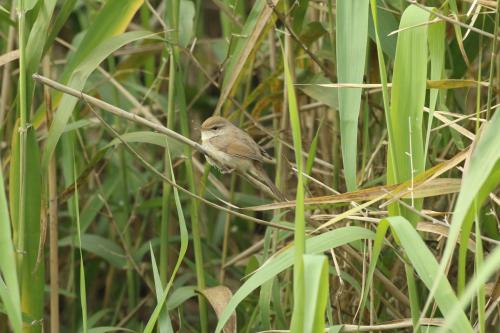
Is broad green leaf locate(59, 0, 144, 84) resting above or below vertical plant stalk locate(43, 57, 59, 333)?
above

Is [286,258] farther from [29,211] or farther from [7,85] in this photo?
[7,85]

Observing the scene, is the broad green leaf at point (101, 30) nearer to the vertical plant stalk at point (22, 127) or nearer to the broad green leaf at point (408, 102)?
the vertical plant stalk at point (22, 127)

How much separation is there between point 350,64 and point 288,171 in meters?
1.29

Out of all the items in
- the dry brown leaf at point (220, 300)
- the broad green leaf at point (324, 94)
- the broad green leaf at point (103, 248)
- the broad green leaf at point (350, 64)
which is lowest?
the broad green leaf at point (103, 248)

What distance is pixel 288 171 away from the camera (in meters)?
3.32

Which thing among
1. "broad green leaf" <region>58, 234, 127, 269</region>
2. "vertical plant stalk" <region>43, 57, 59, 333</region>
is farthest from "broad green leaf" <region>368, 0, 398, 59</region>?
"broad green leaf" <region>58, 234, 127, 269</region>

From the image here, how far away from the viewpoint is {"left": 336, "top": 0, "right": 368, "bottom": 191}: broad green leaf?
2041mm

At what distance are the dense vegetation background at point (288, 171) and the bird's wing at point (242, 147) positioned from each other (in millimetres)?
96

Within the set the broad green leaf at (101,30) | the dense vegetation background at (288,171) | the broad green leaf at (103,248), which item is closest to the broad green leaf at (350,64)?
the dense vegetation background at (288,171)

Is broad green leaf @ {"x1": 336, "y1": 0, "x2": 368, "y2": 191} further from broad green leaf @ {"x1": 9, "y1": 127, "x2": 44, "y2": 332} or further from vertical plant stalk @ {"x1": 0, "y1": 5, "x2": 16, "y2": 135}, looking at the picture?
vertical plant stalk @ {"x1": 0, "y1": 5, "x2": 16, "y2": 135}

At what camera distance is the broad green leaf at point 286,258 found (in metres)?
1.84

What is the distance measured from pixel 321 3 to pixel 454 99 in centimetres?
64

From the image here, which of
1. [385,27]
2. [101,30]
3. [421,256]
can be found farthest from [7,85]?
[421,256]

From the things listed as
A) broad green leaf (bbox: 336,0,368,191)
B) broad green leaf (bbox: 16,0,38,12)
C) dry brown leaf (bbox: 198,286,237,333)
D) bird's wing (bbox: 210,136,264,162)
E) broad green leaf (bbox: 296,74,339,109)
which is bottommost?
dry brown leaf (bbox: 198,286,237,333)
